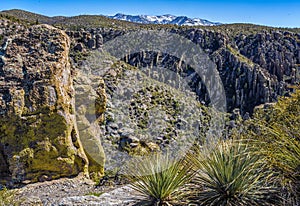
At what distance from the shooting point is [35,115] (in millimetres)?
6848

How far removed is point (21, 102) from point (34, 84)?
1.44ft

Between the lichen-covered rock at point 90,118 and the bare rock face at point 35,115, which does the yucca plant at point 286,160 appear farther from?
the lichen-covered rock at point 90,118

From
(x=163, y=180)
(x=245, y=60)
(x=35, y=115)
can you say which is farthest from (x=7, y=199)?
(x=245, y=60)

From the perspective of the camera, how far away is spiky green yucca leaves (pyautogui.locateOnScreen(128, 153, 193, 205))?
15.3ft

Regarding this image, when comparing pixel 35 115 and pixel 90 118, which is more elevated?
pixel 35 115

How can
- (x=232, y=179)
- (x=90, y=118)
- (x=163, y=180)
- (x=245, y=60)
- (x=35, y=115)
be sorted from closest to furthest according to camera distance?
(x=232, y=179), (x=163, y=180), (x=35, y=115), (x=90, y=118), (x=245, y=60)

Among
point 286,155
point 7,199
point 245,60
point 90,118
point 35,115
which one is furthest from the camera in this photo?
point 245,60

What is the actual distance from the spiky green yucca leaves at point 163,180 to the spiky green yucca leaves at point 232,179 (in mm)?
251

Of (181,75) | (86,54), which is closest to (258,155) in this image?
(86,54)

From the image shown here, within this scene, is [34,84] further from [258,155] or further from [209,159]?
[258,155]

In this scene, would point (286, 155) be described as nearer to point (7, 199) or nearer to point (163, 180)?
point (163, 180)

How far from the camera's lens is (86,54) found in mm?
30344

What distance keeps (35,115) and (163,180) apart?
3.33 metres

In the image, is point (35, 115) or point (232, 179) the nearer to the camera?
point (232, 179)
